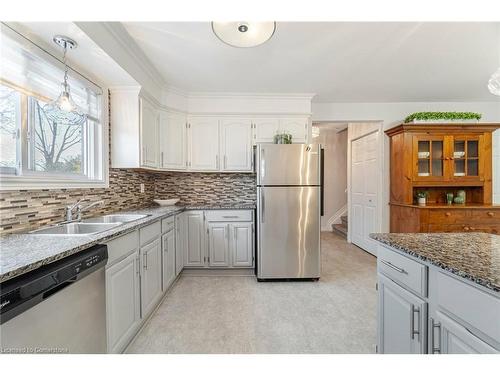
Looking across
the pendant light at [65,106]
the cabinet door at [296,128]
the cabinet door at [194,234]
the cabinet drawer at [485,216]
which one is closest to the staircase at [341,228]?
the cabinet drawer at [485,216]

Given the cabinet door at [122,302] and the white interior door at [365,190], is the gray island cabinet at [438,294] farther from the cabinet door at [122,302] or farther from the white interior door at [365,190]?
the white interior door at [365,190]

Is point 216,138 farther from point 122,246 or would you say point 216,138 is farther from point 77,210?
point 122,246

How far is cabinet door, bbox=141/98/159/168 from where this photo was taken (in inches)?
104

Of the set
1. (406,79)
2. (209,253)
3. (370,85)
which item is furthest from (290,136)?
(209,253)

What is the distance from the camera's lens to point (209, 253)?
3098 millimetres

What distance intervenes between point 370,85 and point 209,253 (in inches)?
118

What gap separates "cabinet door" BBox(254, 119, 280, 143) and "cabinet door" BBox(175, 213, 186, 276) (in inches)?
59.1

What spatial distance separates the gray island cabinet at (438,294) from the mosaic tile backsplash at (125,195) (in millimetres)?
2182

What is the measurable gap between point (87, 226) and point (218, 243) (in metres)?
1.55

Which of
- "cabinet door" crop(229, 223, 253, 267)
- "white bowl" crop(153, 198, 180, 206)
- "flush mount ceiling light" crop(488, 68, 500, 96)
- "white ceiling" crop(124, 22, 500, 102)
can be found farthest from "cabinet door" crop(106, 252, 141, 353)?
"flush mount ceiling light" crop(488, 68, 500, 96)

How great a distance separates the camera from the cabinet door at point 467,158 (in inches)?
135

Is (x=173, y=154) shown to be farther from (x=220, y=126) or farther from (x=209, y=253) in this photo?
(x=209, y=253)

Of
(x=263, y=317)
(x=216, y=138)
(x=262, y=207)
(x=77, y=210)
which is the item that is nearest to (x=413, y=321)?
(x=263, y=317)

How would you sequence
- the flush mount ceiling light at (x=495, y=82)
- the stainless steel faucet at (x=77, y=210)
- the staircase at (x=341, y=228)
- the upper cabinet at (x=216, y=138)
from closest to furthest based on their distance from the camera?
the flush mount ceiling light at (x=495, y=82) → the stainless steel faucet at (x=77, y=210) → the upper cabinet at (x=216, y=138) → the staircase at (x=341, y=228)
